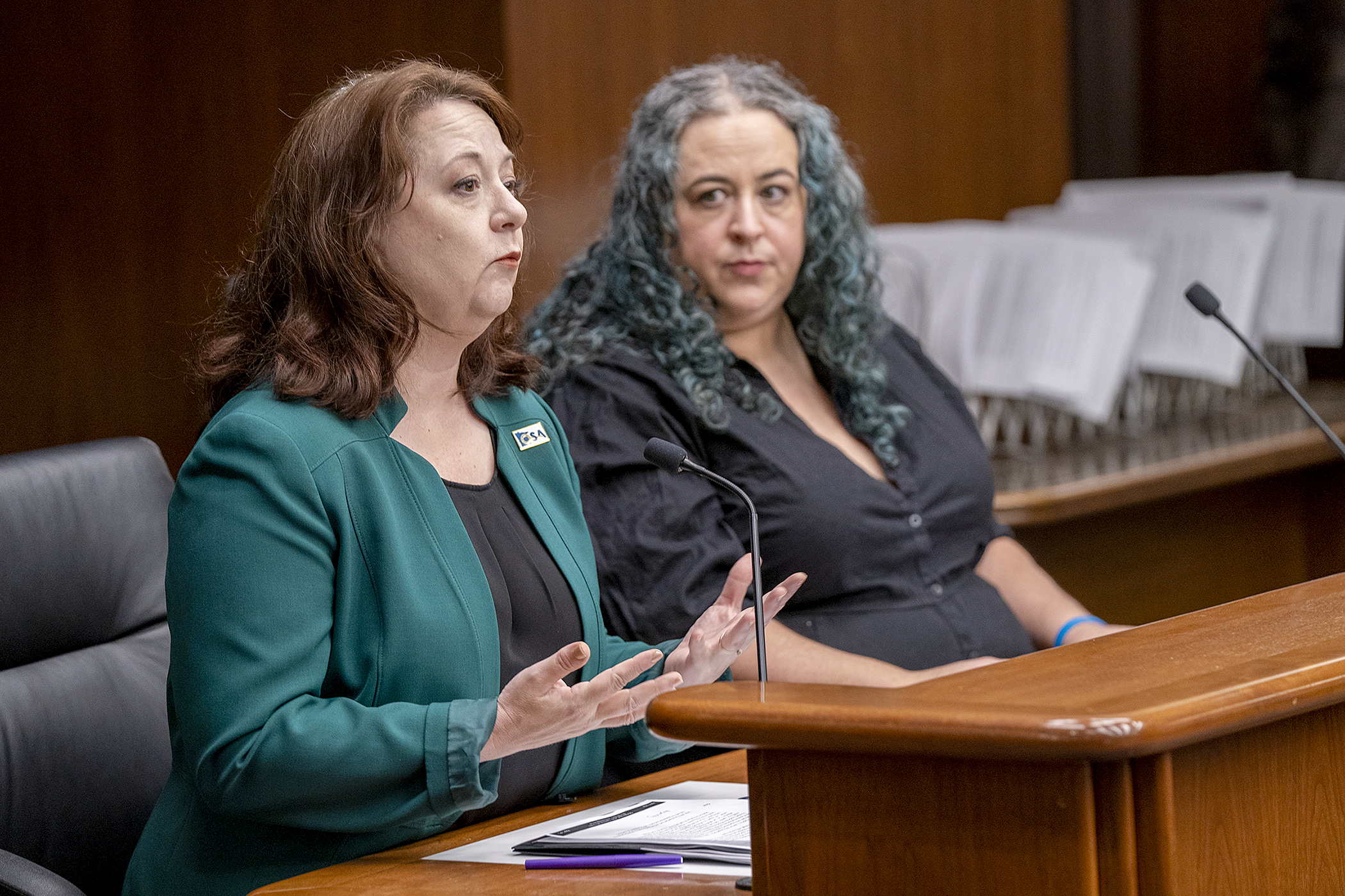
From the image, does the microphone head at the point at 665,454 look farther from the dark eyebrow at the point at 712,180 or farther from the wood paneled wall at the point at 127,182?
the wood paneled wall at the point at 127,182

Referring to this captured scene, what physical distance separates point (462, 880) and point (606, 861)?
0.41 ft

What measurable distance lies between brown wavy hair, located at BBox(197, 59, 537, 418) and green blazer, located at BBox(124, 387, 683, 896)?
5 cm

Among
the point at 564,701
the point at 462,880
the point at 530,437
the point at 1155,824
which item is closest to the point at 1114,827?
the point at 1155,824

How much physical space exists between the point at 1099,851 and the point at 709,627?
60 cm

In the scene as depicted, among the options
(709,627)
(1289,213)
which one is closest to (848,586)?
(709,627)

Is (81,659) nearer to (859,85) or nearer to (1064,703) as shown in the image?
(1064,703)

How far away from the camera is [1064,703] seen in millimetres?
971

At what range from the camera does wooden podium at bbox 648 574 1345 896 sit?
0.96 metres

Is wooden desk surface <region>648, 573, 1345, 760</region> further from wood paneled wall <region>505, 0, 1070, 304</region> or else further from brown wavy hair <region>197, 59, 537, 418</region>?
wood paneled wall <region>505, 0, 1070, 304</region>

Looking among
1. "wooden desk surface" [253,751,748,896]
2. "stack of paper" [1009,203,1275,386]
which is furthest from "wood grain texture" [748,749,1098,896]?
"stack of paper" [1009,203,1275,386]

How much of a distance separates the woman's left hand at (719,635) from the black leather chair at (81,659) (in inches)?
26.1

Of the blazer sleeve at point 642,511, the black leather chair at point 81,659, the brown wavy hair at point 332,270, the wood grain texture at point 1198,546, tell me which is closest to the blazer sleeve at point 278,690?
the brown wavy hair at point 332,270

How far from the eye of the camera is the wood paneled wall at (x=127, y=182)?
333 centimetres

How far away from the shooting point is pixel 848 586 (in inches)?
86.7
